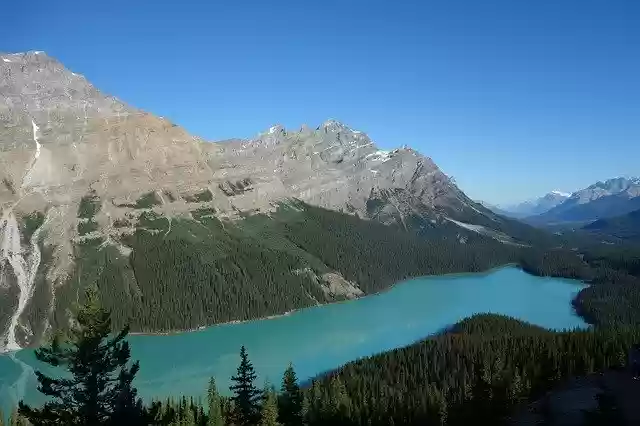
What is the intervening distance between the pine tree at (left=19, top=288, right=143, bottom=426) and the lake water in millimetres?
71853

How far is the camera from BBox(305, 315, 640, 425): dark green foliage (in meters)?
70.6

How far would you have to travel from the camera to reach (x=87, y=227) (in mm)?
182000

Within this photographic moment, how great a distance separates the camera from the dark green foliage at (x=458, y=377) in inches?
2781

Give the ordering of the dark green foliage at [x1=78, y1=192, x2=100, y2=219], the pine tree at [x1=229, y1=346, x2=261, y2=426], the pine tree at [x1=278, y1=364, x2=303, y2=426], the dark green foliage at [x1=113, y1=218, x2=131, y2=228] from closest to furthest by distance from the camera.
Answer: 1. the pine tree at [x1=229, y1=346, x2=261, y2=426]
2. the pine tree at [x1=278, y1=364, x2=303, y2=426]
3. the dark green foliage at [x1=78, y1=192, x2=100, y2=219]
4. the dark green foliage at [x1=113, y1=218, x2=131, y2=228]

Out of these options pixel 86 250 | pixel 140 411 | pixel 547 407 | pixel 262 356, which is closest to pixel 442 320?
pixel 262 356

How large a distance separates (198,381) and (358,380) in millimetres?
34318

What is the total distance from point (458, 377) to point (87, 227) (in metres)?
141

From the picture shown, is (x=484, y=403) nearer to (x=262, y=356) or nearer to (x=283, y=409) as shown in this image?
(x=283, y=409)

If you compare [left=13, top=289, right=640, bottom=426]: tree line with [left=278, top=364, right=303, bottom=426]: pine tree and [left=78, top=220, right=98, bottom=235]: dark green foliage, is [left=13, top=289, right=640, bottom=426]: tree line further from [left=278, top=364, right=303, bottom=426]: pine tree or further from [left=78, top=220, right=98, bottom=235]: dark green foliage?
[left=78, top=220, right=98, bottom=235]: dark green foliage

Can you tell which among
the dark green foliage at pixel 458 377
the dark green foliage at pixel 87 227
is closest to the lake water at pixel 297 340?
the dark green foliage at pixel 458 377

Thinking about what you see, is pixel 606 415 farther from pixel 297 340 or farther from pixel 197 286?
pixel 197 286

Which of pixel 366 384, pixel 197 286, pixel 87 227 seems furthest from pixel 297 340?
pixel 87 227

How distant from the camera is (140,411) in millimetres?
25453

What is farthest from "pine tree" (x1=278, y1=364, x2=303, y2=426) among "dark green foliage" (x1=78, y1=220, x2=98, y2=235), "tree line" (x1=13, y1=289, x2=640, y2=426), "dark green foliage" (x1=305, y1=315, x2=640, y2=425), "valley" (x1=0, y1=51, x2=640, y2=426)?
"dark green foliage" (x1=78, y1=220, x2=98, y2=235)
